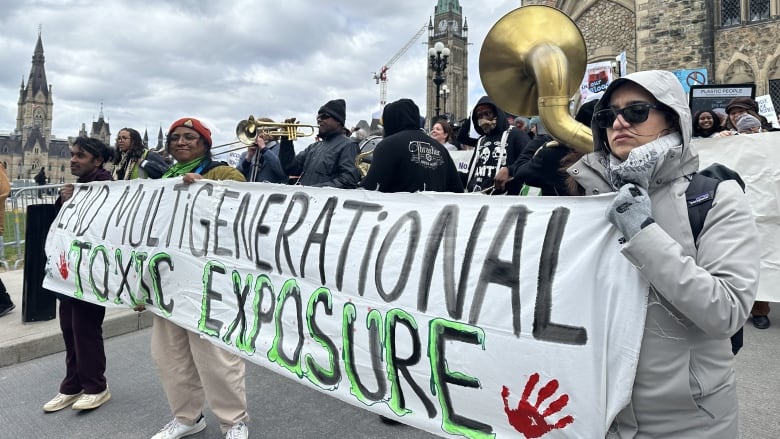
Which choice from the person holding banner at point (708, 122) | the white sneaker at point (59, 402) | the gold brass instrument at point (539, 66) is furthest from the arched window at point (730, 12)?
the white sneaker at point (59, 402)

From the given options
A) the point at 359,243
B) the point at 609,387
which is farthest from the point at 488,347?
the point at 359,243

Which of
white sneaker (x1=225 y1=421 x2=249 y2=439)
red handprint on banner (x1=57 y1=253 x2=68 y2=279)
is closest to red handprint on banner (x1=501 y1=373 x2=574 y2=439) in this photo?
white sneaker (x1=225 y1=421 x2=249 y2=439)

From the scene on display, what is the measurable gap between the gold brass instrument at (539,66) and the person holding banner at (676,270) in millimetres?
820

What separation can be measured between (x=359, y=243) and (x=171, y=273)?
63.1 inches

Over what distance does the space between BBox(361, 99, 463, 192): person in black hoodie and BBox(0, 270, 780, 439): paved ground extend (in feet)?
5.23

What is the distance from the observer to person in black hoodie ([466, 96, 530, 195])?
436cm

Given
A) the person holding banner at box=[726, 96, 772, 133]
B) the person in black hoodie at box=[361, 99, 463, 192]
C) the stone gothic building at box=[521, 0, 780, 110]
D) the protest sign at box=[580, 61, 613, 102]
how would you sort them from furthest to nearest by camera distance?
the stone gothic building at box=[521, 0, 780, 110], the protest sign at box=[580, 61, 613, 102], the person holding banner at box=[726, 96, 772, 133], the person in black hoodie at box=[361, 99, 463, 192]

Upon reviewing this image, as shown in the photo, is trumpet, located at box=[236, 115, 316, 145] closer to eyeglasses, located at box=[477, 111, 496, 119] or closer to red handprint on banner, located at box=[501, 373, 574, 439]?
eyeglasses, located at box=[477, 111, 496, 119]

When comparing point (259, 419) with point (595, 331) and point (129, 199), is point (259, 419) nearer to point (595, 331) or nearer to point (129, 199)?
point (129, 199)

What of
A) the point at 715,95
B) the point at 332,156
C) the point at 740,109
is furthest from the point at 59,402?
the point at 715,95

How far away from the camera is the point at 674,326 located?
1.41 metres

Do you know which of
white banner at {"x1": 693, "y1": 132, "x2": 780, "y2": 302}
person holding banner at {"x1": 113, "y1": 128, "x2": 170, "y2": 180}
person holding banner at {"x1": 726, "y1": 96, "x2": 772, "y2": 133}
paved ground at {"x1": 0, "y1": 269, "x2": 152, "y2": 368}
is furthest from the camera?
person holding banner at {"x1": 726, "y1": 96, "x2": 772, "y2": 133}

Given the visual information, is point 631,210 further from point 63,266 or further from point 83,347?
point 63,266

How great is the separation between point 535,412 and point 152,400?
307cm
